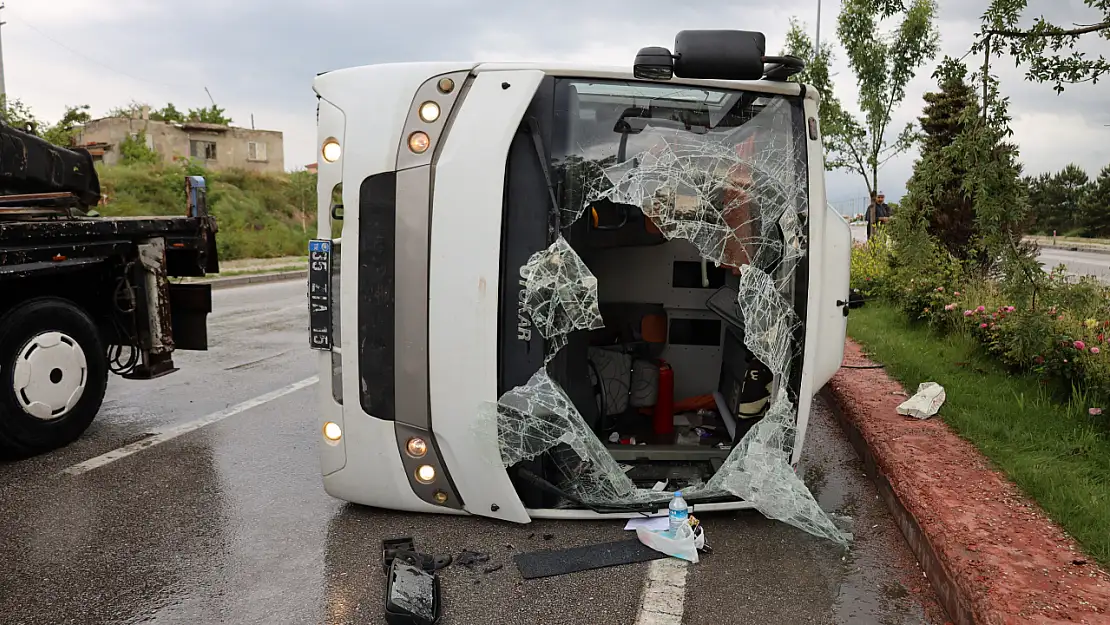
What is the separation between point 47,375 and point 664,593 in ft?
12.5

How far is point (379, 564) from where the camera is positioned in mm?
3299

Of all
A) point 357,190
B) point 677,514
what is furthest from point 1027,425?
point 357,190

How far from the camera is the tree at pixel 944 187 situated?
558cm

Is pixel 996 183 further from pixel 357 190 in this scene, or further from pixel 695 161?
pixel 357 190

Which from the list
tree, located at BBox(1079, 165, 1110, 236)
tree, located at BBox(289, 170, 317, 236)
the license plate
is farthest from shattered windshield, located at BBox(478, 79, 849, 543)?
tree, located at BBox(1079, 165, 1110, 236)

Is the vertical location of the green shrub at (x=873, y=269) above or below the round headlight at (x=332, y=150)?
below

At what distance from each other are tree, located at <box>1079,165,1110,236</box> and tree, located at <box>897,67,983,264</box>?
24.7 metres

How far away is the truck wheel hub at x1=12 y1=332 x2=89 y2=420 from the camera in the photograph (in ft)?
14.6

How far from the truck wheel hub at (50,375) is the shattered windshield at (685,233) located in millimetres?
2932

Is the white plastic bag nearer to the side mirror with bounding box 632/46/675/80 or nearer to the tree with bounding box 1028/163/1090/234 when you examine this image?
the side mirror with bounding box 632/46/675/80

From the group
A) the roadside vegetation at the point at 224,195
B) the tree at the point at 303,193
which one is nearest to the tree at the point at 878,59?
the roadside vegetation at the point at 224,195

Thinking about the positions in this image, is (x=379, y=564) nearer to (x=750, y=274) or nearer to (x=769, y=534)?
(x=769, y=534)

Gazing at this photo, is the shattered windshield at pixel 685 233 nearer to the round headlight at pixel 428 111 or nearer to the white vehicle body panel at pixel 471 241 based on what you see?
the white vehicle body panel at pixel 471 241

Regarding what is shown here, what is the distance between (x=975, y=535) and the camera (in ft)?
10.4
